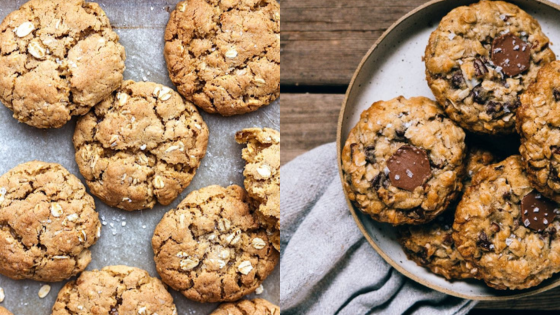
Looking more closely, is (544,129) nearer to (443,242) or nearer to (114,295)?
(443,242)

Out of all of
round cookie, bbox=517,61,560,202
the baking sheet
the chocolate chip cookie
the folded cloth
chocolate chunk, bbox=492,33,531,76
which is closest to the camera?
round cookie, bbox=517,61,560,202

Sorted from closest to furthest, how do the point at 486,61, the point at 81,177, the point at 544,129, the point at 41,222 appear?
the point at 544,129 < the point at 486,61 < the point at 41,222 < the point at 81,177

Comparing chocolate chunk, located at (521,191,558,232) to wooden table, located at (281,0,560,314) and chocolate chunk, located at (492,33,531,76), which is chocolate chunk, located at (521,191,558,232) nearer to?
chocolate chunk, located at (492,33,531,76)

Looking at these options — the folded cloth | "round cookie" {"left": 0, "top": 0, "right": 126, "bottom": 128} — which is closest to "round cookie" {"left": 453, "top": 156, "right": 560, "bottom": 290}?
the folded cloth

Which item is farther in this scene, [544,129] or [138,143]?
[138,143]

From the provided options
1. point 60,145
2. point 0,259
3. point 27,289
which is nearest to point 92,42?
point 60,145

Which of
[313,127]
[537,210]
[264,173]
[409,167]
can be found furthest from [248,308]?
[537,210]
